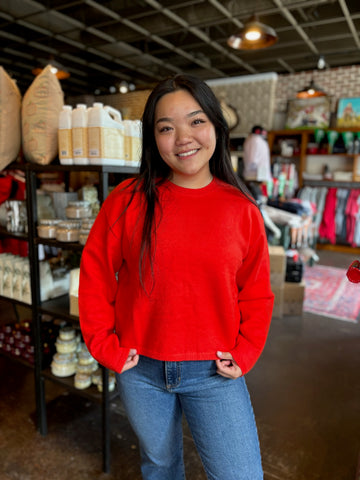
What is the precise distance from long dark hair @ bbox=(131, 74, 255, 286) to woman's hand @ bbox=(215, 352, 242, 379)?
362 millimetres

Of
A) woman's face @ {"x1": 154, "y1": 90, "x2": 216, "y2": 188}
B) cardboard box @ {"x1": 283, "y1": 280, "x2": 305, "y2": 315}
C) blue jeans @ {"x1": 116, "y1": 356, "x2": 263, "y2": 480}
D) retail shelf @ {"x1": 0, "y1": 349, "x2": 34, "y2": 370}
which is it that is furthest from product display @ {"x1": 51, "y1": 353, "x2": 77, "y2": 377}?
cardboard box @ {"x1": 283, "y1": 280, "x2": 305, "y2": 315}

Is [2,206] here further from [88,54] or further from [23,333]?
[88,54]

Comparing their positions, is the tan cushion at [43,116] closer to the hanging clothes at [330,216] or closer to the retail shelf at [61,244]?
the retail shelf at [61,244]

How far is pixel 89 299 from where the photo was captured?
1.23m

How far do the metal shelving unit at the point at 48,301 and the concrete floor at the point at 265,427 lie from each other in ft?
0.48

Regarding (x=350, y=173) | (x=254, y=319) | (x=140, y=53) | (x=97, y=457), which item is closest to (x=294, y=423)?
(x=97, y=457)

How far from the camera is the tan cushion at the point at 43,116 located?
6.25ft

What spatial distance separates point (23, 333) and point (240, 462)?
6.07ft

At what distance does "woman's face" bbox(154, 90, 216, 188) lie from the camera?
3.66ft

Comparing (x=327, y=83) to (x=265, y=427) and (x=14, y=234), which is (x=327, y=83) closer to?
(x=265, y=427)

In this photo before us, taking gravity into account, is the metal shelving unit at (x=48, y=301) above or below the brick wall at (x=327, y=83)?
below

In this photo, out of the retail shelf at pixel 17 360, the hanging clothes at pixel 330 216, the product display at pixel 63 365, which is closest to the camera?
the product display at pixel 63 365

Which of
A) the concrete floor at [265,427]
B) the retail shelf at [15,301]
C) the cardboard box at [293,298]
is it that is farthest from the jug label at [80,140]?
the cardboard box at [293,298]

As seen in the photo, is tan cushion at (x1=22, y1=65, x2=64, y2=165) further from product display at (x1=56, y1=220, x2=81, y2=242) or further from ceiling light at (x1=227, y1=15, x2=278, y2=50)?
ceiling light at (x1=227, y1=15, x2=278, y2=50)
